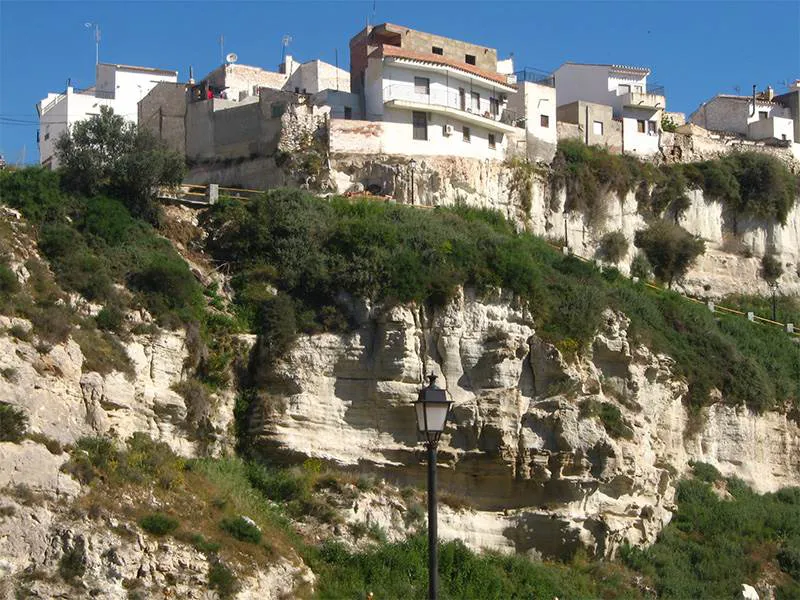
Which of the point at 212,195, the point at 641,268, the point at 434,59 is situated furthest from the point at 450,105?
the point at 212,195

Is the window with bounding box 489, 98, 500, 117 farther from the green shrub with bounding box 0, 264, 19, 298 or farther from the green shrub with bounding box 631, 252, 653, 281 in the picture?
the green shrub with bounding box 0, 264, 19, 298

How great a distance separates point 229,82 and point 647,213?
46.1 ft

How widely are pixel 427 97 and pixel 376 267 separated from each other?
10606mm

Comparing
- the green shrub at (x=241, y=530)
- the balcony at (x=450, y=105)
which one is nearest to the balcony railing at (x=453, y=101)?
the balcony at (x=450, y=105)

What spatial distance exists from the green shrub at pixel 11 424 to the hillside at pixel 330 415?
5cm

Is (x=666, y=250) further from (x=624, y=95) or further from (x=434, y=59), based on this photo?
(x=434, y=59)

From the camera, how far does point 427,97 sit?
46625mm

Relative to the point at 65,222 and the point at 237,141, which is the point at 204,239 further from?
the point at 237,141

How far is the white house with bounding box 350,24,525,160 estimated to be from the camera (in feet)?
150

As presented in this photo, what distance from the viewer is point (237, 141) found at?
4559 cm

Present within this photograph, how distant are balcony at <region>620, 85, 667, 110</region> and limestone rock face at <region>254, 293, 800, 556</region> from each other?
17710 millimetres

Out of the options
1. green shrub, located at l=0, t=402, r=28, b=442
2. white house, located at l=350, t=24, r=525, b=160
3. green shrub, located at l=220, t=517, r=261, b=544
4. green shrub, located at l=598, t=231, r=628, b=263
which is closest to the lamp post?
green shrub, located at l=598, t=231, r=628, b=263

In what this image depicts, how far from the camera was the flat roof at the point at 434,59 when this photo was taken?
152 ft

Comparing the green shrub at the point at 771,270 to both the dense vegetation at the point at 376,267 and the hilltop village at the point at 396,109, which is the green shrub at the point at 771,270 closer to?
the hilltop village at the point at 396,109
